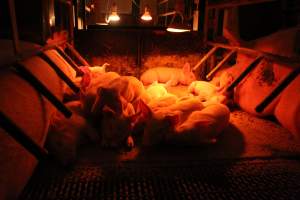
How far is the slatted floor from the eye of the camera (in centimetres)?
228

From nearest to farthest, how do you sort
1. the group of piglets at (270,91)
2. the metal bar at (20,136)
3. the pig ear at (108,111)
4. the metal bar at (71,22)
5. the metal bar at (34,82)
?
the metal bar at (20,136), the metal bar at (34,82), the pig ear at (108,111), the group of piglets at (270,91), the metal bar at (71,22)

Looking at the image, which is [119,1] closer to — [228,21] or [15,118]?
[228,21]

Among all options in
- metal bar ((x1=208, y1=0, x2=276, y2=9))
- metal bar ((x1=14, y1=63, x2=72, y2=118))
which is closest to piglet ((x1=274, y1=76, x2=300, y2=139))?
metal bar ((x1=208, y1=0, x2=276, y2=9))

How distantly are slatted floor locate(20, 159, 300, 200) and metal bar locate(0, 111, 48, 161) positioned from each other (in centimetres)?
41

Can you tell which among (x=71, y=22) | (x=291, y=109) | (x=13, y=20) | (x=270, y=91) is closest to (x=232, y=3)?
(x=270, y=91)

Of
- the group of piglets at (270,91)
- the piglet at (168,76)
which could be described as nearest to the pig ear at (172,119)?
the group of piglets at (270,91)

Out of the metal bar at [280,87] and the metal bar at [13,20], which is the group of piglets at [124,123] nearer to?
the metal bar at [280,87]

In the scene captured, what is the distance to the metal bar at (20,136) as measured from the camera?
1.85m

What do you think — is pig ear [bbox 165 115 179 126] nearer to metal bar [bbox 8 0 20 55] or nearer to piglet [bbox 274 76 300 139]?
piglet [bbox 274 76 300 139]

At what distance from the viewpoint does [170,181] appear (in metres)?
2.47

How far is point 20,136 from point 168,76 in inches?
166

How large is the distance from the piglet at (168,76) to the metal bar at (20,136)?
153 inches

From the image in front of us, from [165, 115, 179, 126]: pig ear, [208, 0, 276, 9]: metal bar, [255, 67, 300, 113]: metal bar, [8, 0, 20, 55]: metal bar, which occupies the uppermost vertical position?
[208, 0, 276, 9]: metal bar

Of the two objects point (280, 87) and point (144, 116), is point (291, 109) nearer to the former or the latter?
point (280, 87)
